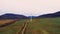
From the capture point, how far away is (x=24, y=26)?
0.64 meters

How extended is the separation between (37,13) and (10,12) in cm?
26

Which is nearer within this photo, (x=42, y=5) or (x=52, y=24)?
(x=52, y=24)

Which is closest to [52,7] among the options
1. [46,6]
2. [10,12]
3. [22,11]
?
[46,6]

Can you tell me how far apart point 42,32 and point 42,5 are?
1.68 ft

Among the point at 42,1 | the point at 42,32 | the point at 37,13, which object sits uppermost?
the point at 42,1

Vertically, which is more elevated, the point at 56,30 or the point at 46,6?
the point at 46,6

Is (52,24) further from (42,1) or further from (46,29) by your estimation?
(42,1)

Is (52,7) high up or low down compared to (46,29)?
up

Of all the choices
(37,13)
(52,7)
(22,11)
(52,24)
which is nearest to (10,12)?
(22,11)

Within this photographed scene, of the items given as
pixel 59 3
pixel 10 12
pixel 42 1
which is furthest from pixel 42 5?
pixel 10 12

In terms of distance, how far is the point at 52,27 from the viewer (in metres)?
0.62

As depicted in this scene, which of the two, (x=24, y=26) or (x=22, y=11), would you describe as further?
(x=22, y=11)

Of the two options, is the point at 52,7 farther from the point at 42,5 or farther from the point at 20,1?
the point at 20,1

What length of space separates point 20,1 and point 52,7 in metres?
0.31
